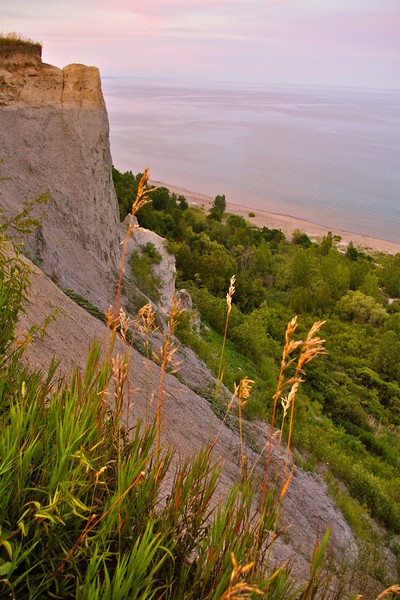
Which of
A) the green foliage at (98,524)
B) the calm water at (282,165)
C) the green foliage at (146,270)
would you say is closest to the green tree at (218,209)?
the calm water at (282,165)

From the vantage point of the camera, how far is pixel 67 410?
100 inches

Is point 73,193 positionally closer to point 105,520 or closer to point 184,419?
point 184,419

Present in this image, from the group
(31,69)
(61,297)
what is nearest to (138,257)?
(31,69)

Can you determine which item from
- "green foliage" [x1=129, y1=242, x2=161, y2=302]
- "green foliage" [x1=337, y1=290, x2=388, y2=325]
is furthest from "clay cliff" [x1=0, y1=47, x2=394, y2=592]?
"green foliage" [x1=337, y1=290, x2=388, y2=325]

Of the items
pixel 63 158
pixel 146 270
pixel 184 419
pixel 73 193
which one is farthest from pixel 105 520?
pixel 146 270

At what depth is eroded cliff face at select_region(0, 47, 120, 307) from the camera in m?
15.0

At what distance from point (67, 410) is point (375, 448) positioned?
17.7 metres

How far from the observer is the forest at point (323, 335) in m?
12.6

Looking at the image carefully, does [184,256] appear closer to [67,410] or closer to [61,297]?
[61,297]

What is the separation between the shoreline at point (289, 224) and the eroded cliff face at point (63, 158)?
37.3m

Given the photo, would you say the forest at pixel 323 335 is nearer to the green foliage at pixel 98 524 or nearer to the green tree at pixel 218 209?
the green tree at pixel 218 209

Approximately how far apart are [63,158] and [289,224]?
42.1 meters

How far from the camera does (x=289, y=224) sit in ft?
184

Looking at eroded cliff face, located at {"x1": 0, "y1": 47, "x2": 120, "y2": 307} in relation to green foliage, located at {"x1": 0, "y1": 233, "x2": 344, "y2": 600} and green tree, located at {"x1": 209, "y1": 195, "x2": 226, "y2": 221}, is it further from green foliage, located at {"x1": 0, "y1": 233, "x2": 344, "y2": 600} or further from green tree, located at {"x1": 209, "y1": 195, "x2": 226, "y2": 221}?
green tree, located at {"x1": 209, "y1": 195, "x2": 226, "y2": 221}
